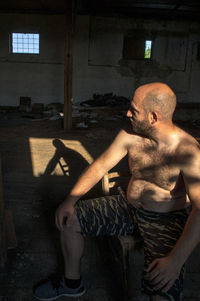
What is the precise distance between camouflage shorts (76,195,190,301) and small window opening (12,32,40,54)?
10.3m

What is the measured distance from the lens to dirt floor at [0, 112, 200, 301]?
231 cm

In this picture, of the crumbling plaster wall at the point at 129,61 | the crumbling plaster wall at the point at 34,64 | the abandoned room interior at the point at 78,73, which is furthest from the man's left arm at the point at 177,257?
the crumbling plaster wall at the point at 34,64

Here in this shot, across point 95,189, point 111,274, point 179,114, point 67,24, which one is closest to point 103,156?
point 111,274

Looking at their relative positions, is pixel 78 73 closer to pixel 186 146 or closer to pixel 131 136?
pixel 131 136

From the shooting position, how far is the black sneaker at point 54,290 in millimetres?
2125

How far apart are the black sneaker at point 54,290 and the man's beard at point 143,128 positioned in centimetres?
122

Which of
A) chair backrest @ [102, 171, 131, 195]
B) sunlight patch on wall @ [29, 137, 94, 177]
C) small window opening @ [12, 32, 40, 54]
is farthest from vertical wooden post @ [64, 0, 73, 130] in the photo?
chair backrest @ [102, 171, 131, 195]

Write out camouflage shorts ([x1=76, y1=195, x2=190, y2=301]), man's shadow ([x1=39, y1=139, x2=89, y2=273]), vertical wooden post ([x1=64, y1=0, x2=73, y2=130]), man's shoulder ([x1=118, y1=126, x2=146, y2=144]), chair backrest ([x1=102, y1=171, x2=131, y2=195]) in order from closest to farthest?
camouflage shorts ([x1=76, y1=195, x2=190, y2=301]) < man's shoulder ([x1=118, y1=126, x2=146, y2=144]) < chair backrest ([x1=102, y1=171, x2=131, y2=195]) < man's shadow ([x1=39, y1=139, x2=89, y2=273]) < vertical wooden post ([x1=64, y1=0, x2=73, y2=130])

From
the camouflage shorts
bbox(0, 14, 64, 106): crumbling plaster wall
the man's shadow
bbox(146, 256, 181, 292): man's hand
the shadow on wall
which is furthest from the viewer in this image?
bbox(0, 14, 64, 106): crumbling plaster wall

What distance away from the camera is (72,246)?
6.85ft

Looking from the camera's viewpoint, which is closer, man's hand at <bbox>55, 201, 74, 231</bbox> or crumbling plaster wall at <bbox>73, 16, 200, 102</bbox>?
man's hand at <bbox>55, 201, 74, 231</bbox>

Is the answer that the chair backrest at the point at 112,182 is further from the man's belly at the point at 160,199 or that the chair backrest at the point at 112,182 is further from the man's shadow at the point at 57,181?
the man's shadow at the point at 57,181

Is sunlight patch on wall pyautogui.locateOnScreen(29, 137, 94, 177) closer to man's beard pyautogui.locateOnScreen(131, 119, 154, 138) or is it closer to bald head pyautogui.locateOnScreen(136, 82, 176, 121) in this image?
man's beard pyautogui.locateOnScreen(131, 119, 154, 138)

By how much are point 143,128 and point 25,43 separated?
10.7 metres
